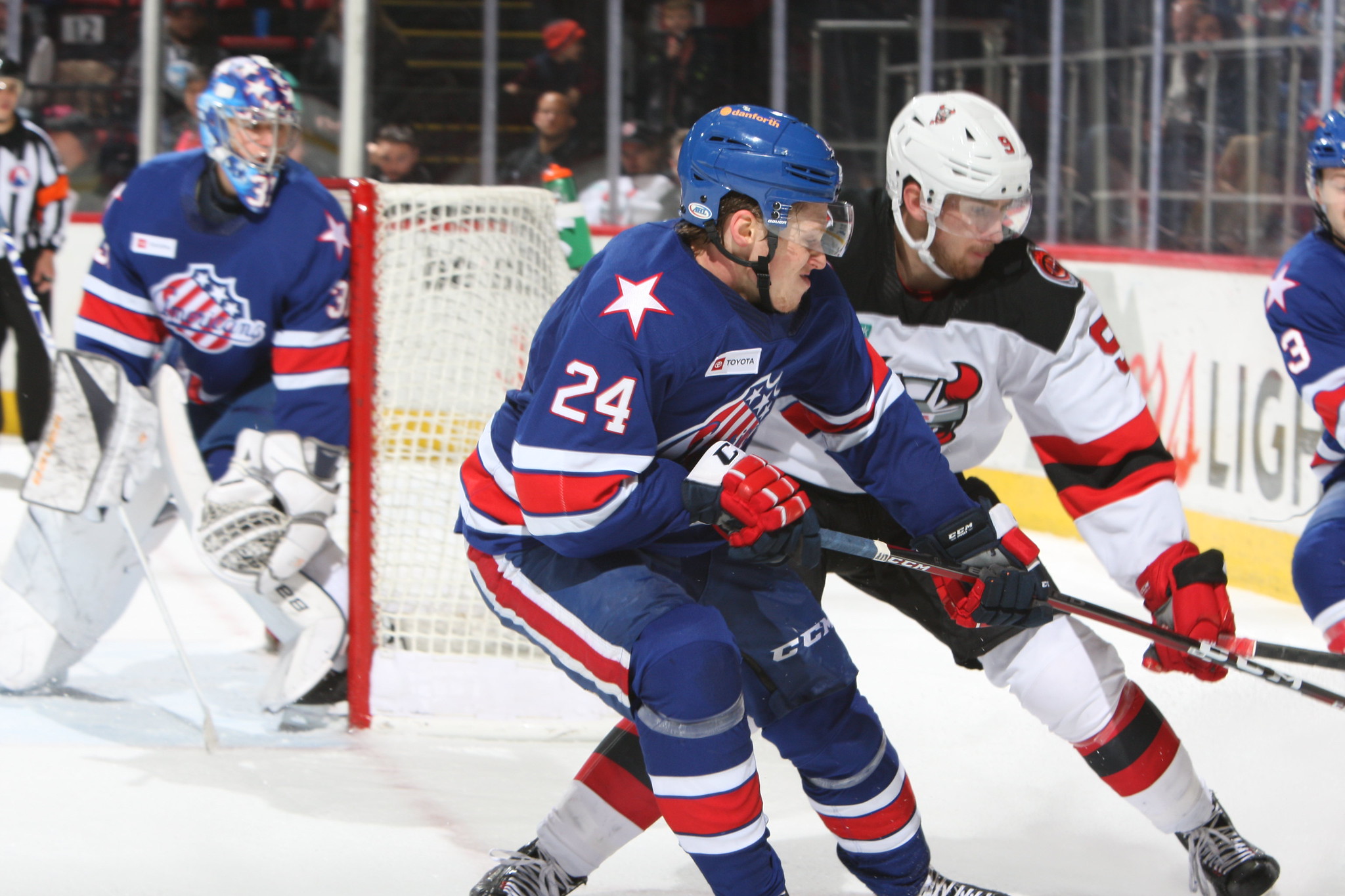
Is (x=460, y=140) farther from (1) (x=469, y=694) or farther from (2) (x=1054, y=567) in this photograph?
(1) (x=469, y=694)

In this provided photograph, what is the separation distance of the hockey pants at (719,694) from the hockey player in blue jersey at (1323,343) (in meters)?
0.78

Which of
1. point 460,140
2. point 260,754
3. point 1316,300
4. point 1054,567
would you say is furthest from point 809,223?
point 460,140

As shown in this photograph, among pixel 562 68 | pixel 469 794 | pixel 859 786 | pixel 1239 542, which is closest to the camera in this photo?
pixel 859 786

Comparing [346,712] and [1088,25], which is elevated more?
[1088,25]

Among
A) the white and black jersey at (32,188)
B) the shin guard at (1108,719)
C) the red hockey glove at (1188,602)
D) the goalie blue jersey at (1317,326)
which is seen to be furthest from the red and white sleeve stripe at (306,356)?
the white and black jersey at (32,188)

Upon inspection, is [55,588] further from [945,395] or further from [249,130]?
[945,395]

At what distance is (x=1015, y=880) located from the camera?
2320 millimetres

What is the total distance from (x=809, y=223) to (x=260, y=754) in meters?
1.61

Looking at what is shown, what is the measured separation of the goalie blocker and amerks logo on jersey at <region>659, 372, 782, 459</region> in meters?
1.29

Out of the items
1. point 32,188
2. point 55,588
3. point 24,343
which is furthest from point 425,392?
point 32,188

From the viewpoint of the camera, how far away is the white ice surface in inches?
90.1

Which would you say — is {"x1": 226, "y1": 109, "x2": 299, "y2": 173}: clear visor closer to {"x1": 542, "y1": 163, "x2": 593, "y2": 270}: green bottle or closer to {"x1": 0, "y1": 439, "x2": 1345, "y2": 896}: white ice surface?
{"x1": 0, "y1": 439, "x2": 1345, "y2": 896}: white ice surface

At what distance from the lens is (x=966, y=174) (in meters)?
2.19

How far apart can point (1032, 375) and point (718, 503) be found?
2.44 feet
